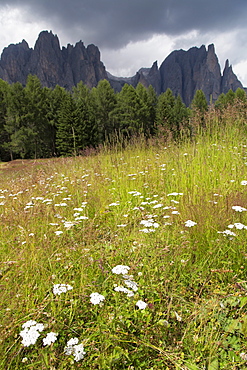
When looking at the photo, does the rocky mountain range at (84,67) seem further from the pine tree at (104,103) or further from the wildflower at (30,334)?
the wildflower at (30,334)

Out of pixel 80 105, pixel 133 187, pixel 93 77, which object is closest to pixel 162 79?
pixel 93 77

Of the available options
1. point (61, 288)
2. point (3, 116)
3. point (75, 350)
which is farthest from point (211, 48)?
point (75, 350)

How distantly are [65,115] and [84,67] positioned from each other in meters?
79.7

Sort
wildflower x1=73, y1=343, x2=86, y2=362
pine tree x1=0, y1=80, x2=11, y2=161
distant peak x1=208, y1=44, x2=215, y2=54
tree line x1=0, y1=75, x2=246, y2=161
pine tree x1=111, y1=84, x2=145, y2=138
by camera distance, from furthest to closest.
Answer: distant peak x1=208, y1=44, x2=215, y2=54 → pine tree x1=111, y1=84, x2=145, y2=138 → pine tree x1=0, y1=80, x2=11, y2=161 → tree line x1=0, y1=75, x2=246, y2=161 → wildflower x1=73, y1=343, x2=86, y2=362

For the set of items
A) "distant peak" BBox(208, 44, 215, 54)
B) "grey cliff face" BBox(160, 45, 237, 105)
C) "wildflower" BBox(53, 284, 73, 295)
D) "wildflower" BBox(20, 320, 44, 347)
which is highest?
"distant peak" BBox(208, 44, 215, 54)

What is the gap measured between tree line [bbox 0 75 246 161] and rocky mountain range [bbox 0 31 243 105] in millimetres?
61956

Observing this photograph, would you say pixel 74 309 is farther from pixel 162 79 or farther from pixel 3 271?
pixel 162 79

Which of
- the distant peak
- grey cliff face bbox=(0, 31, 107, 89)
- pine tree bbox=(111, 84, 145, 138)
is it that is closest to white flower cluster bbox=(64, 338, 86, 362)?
pine tree bbox=(111, 84, 145, 138)

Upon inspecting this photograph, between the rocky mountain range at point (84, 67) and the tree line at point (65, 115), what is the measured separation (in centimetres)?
6196

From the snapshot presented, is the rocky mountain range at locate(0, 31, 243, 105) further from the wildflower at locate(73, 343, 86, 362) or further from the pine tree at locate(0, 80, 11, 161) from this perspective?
the wildflower at locate(73, 343, 86, 362)

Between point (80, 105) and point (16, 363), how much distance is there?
3046cm

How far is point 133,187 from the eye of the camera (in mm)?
3740

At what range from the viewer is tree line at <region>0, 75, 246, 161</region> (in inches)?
999

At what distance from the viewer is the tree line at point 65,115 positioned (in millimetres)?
25375
